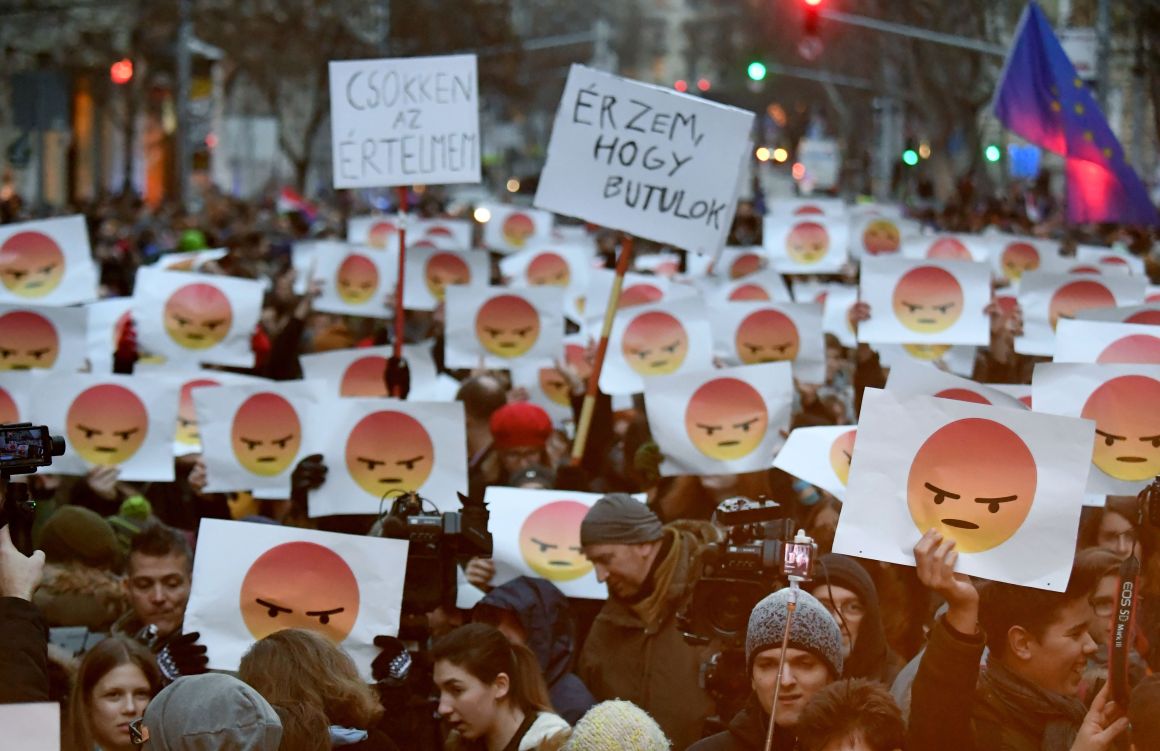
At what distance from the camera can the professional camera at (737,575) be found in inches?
194

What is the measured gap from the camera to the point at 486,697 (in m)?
4.98

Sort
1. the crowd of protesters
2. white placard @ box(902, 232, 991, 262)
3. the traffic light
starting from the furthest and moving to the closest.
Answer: the traffic light
white placard @ box(902, 232, 991, 262)
the crowd of protesters

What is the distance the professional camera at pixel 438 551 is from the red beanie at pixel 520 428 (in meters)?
1.98

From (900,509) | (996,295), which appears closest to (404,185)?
(996,295)

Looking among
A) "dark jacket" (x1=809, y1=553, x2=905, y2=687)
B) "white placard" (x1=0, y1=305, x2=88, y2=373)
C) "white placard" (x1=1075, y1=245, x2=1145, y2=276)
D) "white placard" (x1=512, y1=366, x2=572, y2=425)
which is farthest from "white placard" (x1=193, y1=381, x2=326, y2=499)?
"white placard" (x1=1075, y1=245, x2=1145, y2=276)

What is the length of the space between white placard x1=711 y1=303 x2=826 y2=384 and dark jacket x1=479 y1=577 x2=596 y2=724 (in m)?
3.83

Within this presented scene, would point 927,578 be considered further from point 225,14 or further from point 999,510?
point 225,14

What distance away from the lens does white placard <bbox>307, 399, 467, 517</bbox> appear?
7.04 metres

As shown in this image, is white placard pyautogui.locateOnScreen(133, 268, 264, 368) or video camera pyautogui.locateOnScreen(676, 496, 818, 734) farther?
white placard pyautogui.locateOnScreen(133, 268, 264, 368)

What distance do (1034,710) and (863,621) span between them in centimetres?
91

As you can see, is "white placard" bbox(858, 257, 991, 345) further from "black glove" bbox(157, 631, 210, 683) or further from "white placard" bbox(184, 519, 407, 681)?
"black glove" bbox(157, 631, 210, 683)

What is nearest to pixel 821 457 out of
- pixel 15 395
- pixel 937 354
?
pixel 15 395

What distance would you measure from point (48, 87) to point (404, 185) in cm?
985

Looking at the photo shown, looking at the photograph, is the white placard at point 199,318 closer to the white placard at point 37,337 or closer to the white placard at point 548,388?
the white placard at point 37,337
